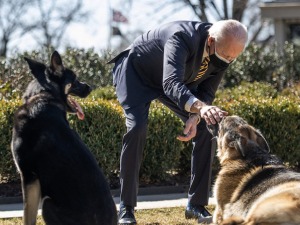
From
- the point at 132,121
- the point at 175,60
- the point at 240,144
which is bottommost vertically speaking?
the point at 240,144

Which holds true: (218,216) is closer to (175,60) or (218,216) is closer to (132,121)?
(132,121)

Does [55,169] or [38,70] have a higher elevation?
[38,70]

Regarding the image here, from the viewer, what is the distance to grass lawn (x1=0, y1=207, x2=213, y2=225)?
23.5 ft

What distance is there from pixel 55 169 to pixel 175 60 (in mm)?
1527

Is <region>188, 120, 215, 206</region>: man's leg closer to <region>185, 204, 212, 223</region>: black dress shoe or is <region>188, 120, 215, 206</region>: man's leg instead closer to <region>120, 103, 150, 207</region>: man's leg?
<region>185, 204, 212, 223</region>: black dress shoe

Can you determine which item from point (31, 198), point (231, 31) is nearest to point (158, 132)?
point (231, 31)

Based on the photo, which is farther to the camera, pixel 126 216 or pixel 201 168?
pixel 201 168

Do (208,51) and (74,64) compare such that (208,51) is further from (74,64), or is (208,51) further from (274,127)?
(74,64)

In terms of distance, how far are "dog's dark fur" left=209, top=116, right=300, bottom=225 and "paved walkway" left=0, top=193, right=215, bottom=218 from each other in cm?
217

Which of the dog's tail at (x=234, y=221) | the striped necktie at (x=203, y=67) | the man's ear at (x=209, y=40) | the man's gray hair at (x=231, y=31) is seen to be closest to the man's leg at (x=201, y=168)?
the striped necktie at (x=203, y=67)

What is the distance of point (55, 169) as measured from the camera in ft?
18.1


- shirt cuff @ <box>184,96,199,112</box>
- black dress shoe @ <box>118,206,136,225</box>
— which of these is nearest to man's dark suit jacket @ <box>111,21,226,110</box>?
shirt cuff @ <box>184,96,199,112</box>

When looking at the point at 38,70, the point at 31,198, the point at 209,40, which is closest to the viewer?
the point at 31,198

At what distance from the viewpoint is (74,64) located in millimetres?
15648
